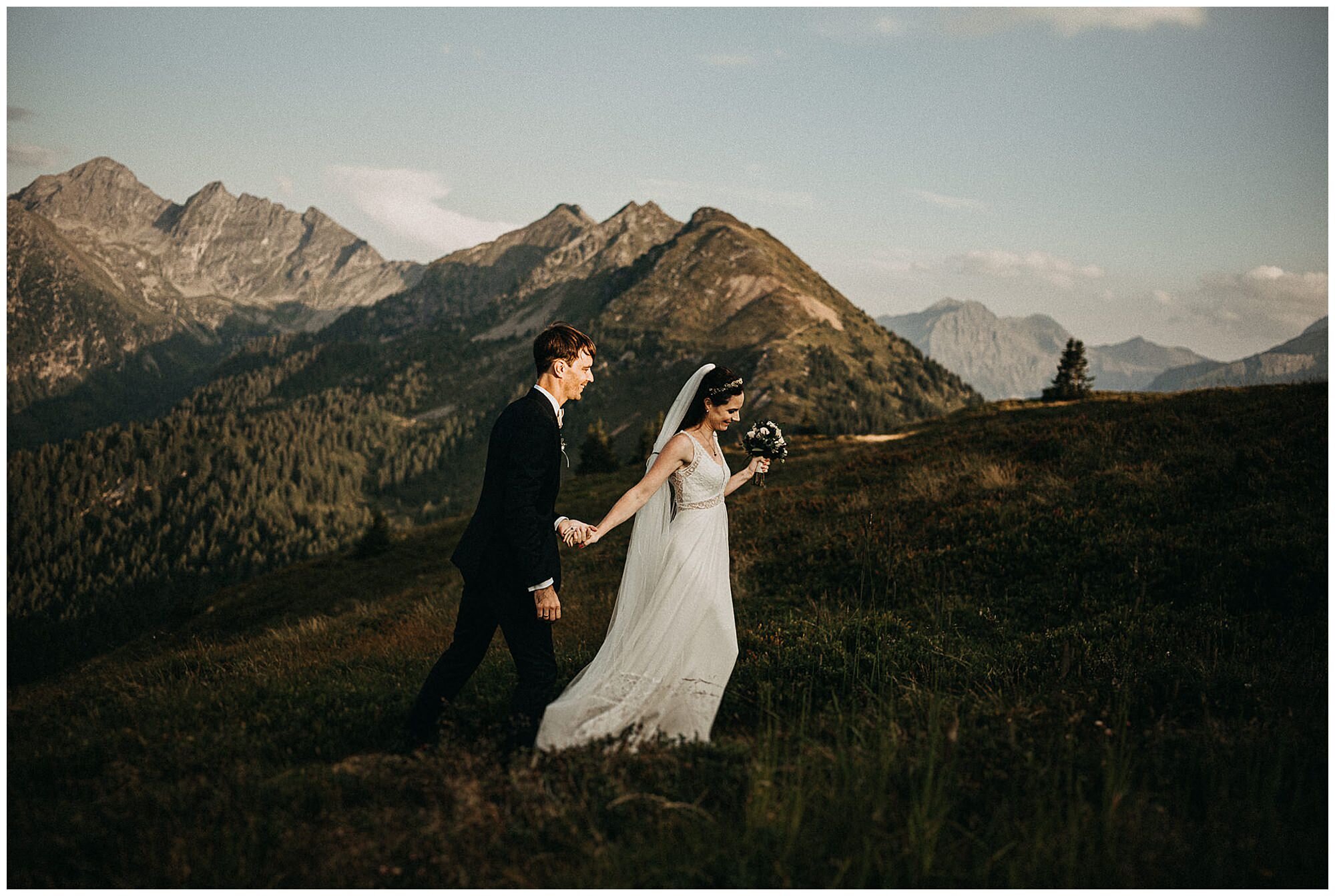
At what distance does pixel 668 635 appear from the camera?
606 cm

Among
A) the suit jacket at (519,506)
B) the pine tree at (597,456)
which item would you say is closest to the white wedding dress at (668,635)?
the suit jacket at (519,506)

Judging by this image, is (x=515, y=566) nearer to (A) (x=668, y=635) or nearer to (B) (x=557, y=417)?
(B) (x=557, y=417)

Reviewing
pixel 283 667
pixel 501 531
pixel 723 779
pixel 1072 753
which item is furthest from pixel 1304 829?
pixel 283 667

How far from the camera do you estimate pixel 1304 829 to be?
4.13 metres

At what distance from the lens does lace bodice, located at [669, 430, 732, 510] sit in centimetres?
635

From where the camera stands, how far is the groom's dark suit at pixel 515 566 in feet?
18.4

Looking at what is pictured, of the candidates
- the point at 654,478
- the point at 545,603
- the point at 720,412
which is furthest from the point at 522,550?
the point at 720,412

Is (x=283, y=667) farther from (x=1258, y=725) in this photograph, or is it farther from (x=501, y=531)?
(x=1258, y=725)

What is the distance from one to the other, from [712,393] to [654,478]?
980 millimetres

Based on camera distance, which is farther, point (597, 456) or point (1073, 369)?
point (597, 456)

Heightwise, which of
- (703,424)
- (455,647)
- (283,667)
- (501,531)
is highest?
(703,424)

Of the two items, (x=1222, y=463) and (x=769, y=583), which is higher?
(x=1222, y=463)

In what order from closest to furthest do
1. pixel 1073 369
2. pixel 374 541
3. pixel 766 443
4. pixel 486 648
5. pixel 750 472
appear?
pixel 486 648 → pixel 750 472 → pixel 766 443 → pixel 374 541 → pixel 1073 369

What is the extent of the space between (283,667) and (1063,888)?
8181 millimetres
